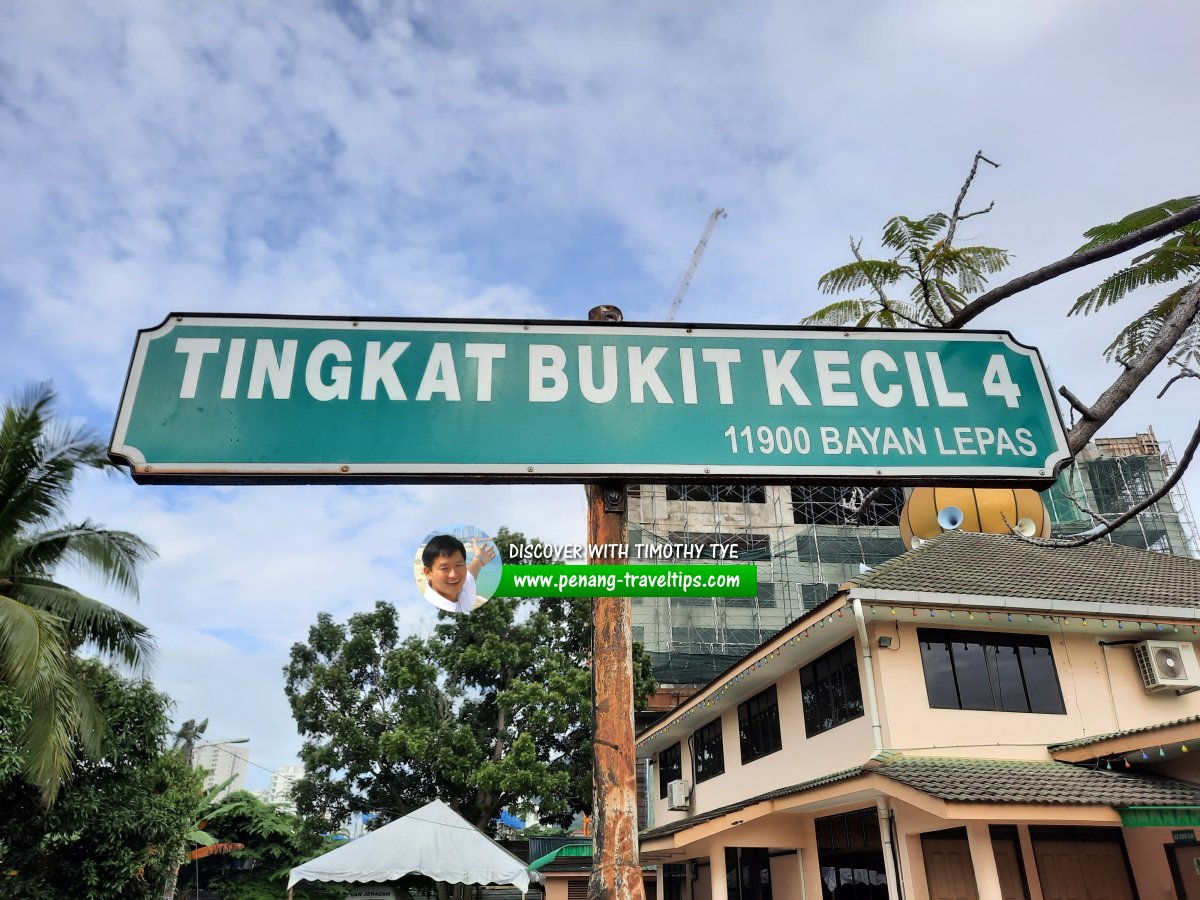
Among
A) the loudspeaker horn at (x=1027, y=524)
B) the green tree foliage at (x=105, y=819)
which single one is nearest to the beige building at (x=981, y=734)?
the loudspeaker horn at (x=1027, y=524)

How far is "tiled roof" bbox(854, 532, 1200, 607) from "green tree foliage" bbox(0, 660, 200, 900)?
11319 millimetres

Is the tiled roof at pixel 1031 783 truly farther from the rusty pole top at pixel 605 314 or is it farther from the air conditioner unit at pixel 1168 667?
the rusty pole top at pixel 605 314

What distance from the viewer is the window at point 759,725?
1470cm

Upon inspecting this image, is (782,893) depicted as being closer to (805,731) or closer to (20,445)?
(805,731)

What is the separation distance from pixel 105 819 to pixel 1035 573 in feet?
48.2

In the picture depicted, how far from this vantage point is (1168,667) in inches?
463

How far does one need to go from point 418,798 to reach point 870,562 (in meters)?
22.3

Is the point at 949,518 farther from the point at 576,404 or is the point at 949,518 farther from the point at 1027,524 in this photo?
the point at 576,404

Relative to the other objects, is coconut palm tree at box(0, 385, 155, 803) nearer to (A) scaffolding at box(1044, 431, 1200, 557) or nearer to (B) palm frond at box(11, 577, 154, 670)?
(B) palm frond at box(11, 577, 154, 670)

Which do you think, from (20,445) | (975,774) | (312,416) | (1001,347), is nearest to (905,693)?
(975,774)

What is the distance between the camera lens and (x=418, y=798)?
24.0 metres

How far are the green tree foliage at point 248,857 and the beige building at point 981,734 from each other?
70.3 feet

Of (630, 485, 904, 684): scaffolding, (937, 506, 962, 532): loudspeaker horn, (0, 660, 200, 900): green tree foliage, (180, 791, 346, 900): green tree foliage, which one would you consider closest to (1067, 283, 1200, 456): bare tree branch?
(0, 660, 200, 900): green tree foliage

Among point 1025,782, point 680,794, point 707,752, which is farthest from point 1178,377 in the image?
point 680,794
